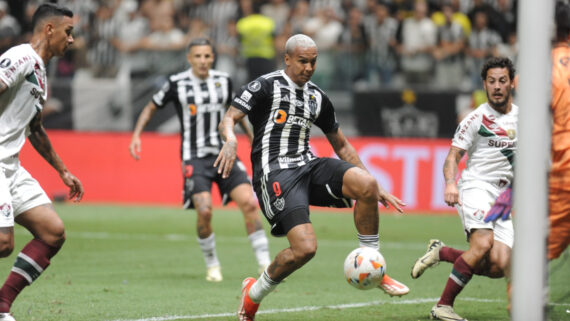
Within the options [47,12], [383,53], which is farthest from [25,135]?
[383,53]

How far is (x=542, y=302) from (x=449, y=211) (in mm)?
13028

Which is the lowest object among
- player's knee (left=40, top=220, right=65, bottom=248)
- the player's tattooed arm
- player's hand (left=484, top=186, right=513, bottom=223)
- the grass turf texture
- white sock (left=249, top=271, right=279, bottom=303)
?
the grass turf texture

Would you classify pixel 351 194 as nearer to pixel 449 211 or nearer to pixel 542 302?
pixel 542 302

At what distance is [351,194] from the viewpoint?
7.16m

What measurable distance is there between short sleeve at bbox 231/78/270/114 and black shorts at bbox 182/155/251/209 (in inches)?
132

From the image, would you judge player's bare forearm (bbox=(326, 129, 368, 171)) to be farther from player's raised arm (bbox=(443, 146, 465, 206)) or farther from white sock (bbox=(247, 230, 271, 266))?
white sock (bbox=(247, 230, 271, 266))

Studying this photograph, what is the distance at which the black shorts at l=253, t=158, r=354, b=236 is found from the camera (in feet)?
23.4

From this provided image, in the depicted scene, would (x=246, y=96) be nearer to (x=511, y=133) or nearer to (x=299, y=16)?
(x=511, y=133)

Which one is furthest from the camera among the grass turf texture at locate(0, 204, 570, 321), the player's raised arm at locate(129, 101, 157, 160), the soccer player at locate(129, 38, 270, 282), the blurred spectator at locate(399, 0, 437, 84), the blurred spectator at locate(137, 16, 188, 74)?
the blurred spectator at locate(137, 16, 188, 74)

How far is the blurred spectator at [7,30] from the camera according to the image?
20578mm

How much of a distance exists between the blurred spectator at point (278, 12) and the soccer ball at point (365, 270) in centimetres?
1356

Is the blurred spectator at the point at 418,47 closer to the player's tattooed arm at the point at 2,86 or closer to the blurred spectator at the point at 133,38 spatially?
the blurred spectator at the point at 133,38

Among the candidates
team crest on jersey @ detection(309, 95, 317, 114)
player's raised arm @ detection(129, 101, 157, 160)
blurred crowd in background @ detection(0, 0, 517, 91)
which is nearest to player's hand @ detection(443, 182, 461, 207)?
team crest on jersey @ detection(309, 95, 317, 114)

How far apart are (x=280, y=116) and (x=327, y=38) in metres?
12.4
